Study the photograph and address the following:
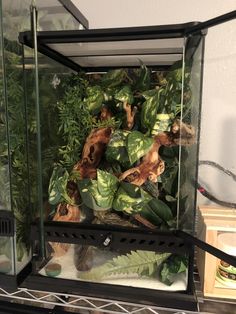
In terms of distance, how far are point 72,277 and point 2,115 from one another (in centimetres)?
35

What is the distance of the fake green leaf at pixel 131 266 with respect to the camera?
0.57 m

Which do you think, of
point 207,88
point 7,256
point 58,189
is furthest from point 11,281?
point 207,88

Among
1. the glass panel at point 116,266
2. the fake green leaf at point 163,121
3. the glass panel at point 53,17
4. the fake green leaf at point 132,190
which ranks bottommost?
the glass panel at point 116,266

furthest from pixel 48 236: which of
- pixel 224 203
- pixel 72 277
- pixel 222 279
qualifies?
pixel 224 203

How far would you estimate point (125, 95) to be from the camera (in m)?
0.63

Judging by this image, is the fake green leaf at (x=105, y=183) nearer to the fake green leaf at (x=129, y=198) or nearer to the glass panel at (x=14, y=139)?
the fake green leaf at (x=129, y=198)

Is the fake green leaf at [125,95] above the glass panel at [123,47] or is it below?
below

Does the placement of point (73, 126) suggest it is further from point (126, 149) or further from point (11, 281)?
point (11, 281)

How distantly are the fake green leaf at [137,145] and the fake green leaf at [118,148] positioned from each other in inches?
0.9

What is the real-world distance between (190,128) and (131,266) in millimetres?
289

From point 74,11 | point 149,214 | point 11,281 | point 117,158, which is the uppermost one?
point 74,11

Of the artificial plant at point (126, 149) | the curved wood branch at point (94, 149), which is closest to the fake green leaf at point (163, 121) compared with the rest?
the artificial plant at point (126, 149)

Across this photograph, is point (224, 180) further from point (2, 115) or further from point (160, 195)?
point (2, 115)

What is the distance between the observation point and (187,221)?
583 mm
